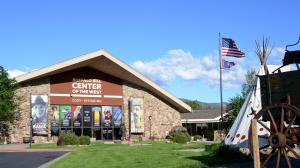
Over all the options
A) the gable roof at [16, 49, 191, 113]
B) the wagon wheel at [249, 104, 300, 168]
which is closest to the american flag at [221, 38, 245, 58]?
the gable roof at [16, 49, 191, 113]

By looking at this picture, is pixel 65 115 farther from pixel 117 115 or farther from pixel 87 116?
pixel 117 115

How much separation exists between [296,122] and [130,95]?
45631mm

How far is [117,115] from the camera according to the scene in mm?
56500

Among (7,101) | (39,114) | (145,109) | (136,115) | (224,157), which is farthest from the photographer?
(145,109)

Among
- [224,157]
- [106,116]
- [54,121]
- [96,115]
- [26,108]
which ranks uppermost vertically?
[26,108]

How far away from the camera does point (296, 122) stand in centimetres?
1194

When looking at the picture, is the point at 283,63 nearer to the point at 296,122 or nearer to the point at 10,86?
the point at 296,122

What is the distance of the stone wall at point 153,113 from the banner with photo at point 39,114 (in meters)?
9.42

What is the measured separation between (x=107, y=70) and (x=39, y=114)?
352 inches

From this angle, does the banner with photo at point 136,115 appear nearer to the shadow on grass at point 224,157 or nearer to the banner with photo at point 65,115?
the banner with photo at point 65,115

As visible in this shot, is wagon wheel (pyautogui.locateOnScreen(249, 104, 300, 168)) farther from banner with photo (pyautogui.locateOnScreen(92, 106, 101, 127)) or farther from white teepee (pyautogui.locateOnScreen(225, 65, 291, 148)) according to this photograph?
banner with photo (pyautogui.locateOnScreen(92, 106, 101, 127))

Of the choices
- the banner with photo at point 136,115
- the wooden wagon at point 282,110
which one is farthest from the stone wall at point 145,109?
the wooden wagon at point 282,110

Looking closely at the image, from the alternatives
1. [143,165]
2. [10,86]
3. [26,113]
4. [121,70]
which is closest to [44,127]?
[26,113]

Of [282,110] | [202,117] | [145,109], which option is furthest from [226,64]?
[282,110]
